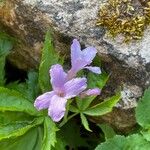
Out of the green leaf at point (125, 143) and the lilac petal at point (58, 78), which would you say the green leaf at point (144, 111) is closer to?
the green leaf at point (125, 143)

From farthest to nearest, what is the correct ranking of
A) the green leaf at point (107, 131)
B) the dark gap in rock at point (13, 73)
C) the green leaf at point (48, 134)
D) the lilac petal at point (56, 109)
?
the dark gap in rock at point (13, 73) → the green leaf at point (107, 131) → the green leaf at point (48, 134) → the lilac petal at point (56, 109)

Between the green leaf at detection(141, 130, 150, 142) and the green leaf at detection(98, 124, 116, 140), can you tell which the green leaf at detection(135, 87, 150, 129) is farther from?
the green leaf at detection(98, 124, 116, 140)

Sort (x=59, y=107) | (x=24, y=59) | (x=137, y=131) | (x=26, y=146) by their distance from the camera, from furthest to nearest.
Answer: (x=24, y=59), (x=137, y=131), (x=26, y=146), (x=59, y=107)

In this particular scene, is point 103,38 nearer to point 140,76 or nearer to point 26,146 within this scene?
point 140,76

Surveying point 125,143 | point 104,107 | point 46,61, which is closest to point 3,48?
point 46,61

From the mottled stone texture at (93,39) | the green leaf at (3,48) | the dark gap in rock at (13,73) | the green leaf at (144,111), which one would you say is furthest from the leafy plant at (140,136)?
the dark gap in rock at (13,73)

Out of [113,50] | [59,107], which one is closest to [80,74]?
[113,50]
